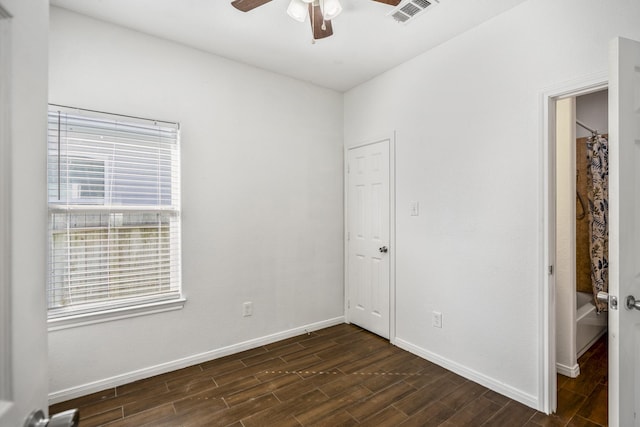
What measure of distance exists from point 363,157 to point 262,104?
1.18m

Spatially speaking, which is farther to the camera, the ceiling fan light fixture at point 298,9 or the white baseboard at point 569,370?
the white baseboard at point 569,370

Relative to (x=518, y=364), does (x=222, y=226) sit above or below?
above

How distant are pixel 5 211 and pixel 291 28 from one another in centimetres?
A: 238

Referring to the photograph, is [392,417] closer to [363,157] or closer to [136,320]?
[136,320]

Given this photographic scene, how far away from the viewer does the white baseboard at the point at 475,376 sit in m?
2.12

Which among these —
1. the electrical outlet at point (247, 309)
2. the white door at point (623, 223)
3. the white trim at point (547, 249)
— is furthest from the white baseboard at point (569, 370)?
the electrical outlet at point (247, 309)

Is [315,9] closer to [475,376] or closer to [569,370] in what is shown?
[475,376]

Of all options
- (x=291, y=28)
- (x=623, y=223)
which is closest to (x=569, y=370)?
(x=623, y=223)

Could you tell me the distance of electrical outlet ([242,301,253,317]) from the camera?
9.70 ft

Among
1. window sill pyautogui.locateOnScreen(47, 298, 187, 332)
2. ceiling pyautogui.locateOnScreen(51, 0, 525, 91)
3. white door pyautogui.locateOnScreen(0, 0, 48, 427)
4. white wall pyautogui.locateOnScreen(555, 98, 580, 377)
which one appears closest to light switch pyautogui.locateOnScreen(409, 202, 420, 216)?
white wall pyautogui.locateOnScreen(555, 98, 580, 377)

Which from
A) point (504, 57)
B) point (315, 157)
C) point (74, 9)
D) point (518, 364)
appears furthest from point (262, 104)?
point (518, 364)

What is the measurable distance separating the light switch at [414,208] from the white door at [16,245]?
8.66 feet

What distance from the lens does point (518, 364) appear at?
217 cm

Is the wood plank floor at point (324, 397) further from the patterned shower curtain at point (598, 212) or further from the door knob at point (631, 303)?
the door knob at point (631, 303)
